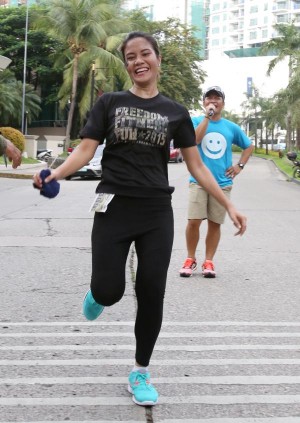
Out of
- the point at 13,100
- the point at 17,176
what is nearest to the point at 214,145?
the point at 17,176

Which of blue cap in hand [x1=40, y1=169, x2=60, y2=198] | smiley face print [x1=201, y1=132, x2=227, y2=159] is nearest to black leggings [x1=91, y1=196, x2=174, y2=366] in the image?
blue cap in hand [x1=40, y1=169, x2=60, y2=198]

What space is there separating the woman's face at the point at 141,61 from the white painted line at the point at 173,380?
5.40 ft

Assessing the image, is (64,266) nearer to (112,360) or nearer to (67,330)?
(67,330)

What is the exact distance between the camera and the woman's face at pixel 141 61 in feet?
11.9

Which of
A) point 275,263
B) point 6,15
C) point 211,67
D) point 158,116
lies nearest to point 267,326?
point 158,116

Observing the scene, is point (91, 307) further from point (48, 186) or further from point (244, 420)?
point (244, 420)

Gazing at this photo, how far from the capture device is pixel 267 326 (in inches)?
212

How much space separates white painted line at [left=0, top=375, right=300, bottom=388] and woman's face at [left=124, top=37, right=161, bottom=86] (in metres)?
1.65

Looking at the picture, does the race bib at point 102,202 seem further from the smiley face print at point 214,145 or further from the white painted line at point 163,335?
the smiley face print at point 214,145

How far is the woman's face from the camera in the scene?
3633 mm

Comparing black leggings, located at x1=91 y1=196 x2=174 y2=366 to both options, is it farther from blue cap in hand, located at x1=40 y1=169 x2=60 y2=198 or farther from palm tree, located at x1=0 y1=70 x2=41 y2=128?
palm tree, located at x1=0 y1=70 x2=41 y2=128

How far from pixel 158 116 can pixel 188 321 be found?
2.32 m

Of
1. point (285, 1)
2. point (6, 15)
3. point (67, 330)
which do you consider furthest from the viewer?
point (285, 1)

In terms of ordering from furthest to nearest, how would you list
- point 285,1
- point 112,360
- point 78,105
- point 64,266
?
point 285,1 < point 78,105 < point 64,266 < point 112,360
